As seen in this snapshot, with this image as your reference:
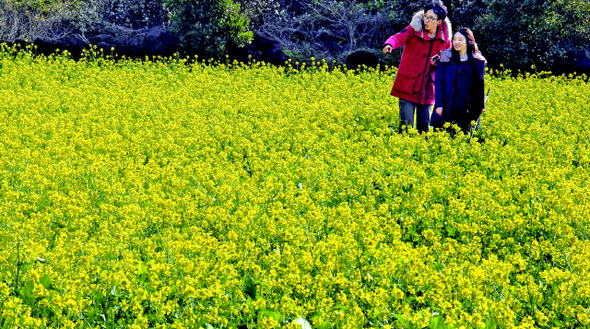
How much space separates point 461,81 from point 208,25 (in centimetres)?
843

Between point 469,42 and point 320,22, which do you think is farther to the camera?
point 320,22

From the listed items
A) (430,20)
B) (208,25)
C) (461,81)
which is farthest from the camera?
(208,25)

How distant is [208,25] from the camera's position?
14500 millimetres

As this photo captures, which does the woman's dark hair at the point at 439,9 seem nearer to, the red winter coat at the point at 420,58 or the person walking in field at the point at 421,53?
the person walking in field at the point at 421,53

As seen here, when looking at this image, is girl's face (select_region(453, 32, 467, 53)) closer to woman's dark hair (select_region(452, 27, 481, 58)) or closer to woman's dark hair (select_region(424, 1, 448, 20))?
woman's dark hair (select_region(452, 27, 481, 58))

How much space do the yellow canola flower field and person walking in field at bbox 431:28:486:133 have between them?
1.21 feet

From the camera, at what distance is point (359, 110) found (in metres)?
9.74

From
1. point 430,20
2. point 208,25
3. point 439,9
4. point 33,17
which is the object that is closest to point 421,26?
point 430,20

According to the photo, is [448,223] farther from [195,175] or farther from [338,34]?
[338,34]

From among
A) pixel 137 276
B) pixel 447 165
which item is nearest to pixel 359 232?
pixel 137 276

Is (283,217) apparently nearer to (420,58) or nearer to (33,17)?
(420,58)

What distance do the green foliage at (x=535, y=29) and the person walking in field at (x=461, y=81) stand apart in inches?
281

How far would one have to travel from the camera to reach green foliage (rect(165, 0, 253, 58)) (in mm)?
14508

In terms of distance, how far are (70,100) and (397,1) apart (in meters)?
9.09
